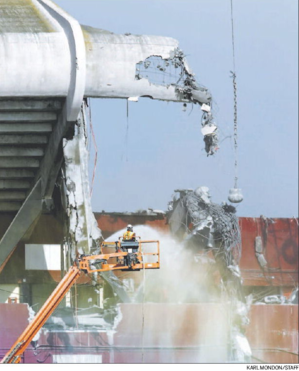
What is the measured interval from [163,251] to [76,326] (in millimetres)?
8180

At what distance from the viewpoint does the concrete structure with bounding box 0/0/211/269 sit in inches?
1299

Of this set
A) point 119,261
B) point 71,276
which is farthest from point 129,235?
point 71,276

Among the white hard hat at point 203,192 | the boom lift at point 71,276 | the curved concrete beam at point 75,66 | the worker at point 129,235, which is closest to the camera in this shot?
the worker at point 129,235

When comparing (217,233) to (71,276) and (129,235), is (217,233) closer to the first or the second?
(71,276)

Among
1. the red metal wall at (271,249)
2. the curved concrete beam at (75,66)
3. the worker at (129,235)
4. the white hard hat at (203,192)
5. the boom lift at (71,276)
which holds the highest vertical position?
the curved concrete beam at (75,66)

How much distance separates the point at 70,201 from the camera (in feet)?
120

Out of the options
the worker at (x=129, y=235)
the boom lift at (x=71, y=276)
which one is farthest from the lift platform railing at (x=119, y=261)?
the worker at (x=129, y=235)

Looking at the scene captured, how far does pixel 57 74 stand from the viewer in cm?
3331

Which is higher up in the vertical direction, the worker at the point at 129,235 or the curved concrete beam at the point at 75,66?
the curved concrete beam at the point at 75,66

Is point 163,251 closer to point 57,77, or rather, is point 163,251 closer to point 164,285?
point 164,285

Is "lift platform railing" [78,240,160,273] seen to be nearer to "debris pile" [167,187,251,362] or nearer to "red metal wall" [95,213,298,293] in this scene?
"debris pile" [167,187,251,362]

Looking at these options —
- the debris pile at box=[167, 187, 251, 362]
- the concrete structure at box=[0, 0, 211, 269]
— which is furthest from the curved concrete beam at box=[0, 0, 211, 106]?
the debris pile at box=[167, 187, 251, 362]

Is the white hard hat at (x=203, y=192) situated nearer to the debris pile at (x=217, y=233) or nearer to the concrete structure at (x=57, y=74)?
the debris pile at (x=217, y=233)

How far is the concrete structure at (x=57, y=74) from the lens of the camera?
33000mm
